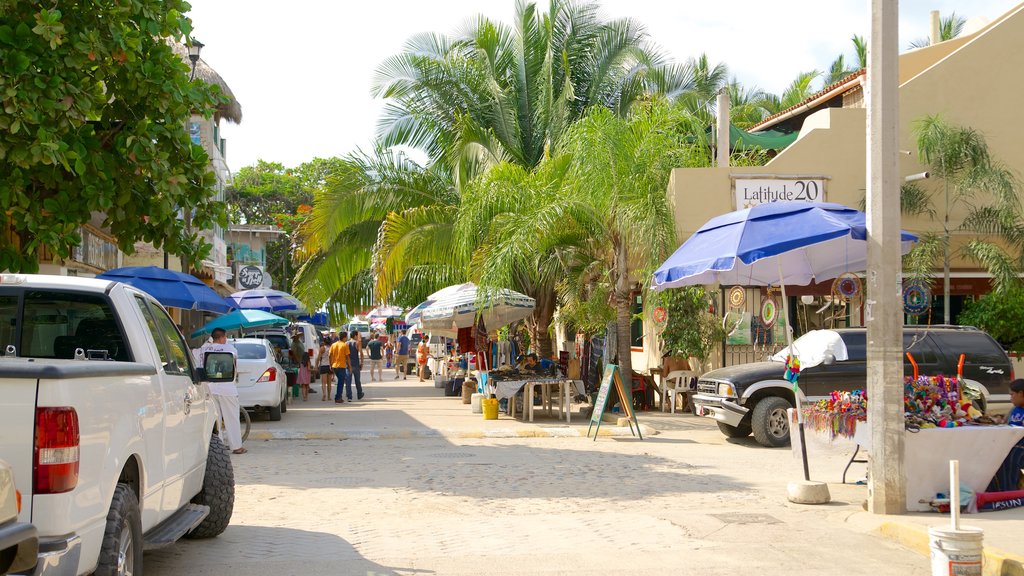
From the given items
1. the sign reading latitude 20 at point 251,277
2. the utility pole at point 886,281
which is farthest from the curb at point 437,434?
the sign reading latitude 20 at point 251,277

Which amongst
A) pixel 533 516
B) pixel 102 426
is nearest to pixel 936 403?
pixel 533 516

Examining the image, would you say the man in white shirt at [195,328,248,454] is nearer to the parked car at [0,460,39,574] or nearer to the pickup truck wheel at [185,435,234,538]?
the pickup truck wheel at [185,435,234,538]

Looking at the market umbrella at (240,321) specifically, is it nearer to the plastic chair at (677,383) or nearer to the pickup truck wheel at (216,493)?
the plastic chair at (677,383)

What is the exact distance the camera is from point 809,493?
10250mm

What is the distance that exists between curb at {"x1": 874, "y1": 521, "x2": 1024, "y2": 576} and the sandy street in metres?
0.13

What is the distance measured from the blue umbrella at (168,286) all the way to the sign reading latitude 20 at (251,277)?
1652cm

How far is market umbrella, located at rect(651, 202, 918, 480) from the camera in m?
10.3

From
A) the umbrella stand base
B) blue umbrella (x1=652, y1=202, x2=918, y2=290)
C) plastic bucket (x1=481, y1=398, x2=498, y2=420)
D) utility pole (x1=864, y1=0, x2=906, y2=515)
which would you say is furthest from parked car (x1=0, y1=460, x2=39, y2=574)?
plastic bucket (x1=481, y1=398, x2=498, y2=420)

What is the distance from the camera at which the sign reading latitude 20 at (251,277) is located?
3416 centimetres

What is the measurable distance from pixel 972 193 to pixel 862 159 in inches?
91.1

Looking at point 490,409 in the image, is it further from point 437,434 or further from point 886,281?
point 886,281

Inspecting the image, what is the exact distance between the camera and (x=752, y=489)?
1139 cm

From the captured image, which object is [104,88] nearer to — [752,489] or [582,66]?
[752,489]

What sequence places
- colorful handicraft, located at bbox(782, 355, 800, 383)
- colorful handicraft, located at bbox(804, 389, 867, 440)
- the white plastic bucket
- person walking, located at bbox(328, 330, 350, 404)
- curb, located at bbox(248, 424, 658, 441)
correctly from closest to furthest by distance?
colorful handicraft, located at bbox(804, 389, 867, 440) < colorful handicraft, located at bbox(782, 355, 800, 383) < curb, located at bbox(248, 424, 658, 441) < the white plastic bucket < person walking, located at bbox(328, 330, 350, 404)
